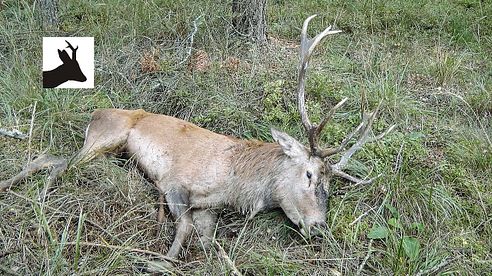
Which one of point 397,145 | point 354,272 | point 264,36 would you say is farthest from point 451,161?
point 264,36

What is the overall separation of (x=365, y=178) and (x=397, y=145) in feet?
1.96

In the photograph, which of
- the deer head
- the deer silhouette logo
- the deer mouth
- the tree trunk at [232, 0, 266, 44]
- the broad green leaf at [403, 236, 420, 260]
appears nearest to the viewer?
the broad green leaf at [403, 236, 420, 260]

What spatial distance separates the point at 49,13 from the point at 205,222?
3225mm

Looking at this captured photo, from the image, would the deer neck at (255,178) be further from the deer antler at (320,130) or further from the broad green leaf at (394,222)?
the broad green leaf at (394,222)

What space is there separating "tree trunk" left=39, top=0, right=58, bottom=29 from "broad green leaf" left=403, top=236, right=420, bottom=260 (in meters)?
4.27

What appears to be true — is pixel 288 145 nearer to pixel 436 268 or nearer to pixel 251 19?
pixel 436 268

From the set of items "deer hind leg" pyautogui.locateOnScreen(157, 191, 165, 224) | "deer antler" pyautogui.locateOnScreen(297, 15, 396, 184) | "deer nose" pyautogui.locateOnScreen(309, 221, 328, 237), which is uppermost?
"deer antler" pyautogui.locateOnScreen(297, 15, 396, 184)

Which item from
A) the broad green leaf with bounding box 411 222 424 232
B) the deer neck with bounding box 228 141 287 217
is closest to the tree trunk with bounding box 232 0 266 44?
the deer neck with bounding box 228 141 287 217

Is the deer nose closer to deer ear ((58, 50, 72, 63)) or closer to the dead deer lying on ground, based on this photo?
the dead deer lying on ground

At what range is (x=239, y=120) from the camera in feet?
Result: 17.1

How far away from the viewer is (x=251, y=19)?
614 cm

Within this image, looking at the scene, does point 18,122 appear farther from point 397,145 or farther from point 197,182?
point 397,145

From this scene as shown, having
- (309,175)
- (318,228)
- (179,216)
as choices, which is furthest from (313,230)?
(179,216)

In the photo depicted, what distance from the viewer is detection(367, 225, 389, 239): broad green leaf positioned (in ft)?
13.1
